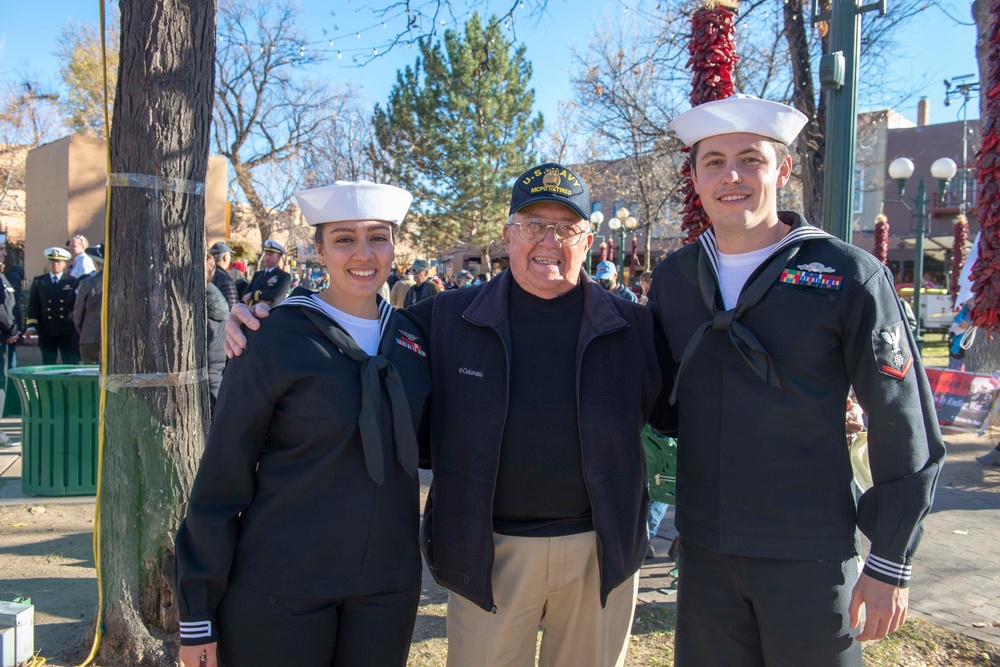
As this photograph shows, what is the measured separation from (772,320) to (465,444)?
42.3 inches

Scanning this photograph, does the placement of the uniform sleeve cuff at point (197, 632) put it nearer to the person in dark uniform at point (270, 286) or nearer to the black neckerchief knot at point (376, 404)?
the black neckerchief knot at point (376, 404)

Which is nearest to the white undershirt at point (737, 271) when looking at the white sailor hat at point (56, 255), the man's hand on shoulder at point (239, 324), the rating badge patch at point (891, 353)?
the rating badge patch at point (891, 353)

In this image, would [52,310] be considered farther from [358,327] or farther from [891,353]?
[891,353]

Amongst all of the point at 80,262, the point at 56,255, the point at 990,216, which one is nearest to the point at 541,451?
the point at 990,216

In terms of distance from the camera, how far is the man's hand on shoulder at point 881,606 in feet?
6.63

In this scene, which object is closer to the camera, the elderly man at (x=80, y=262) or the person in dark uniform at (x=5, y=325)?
the person in dark uniform at (x=5, y=325)

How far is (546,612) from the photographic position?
2.60 meters

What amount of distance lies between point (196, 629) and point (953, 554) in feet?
16.8

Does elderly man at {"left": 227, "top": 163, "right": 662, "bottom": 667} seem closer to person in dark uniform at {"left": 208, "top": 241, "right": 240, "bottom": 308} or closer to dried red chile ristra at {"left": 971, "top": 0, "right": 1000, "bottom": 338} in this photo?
dried red chile ristra at {"left": 971, "top": 0, "right": 1000, "bottom": 338}

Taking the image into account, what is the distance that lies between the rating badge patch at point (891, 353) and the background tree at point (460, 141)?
30.7m

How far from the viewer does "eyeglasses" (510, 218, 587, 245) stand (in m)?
2.55

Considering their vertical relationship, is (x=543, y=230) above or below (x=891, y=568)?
above

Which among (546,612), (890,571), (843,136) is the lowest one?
(546,612)

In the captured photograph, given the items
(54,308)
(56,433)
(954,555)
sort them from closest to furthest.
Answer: (954,555), (56,433), (54,308)
